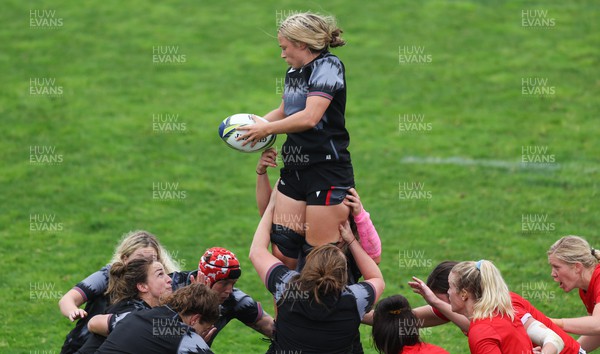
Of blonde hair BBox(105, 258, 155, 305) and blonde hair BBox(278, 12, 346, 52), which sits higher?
blonde hair BBox(278, 12, 346, 52)

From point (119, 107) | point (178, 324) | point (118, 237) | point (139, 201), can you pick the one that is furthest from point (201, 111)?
point (178, 324)

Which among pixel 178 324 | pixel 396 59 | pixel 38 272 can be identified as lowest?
pixel 38 272

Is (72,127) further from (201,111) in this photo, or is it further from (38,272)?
(38,272)

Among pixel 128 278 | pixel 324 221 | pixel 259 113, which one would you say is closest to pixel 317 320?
pixel 324 221

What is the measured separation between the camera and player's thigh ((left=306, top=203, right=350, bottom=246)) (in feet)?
22.9

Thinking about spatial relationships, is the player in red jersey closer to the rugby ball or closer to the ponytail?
the ponytail

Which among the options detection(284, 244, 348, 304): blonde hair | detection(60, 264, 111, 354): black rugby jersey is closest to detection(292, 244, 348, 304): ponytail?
detection(284, 244, 348, 304): blonde hair

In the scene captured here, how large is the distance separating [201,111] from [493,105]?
5373 mm

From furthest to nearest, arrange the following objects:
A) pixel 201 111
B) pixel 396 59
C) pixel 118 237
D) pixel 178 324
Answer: pixel 396 59
pixel 201 111
pixel 118 237
pixel 178 324

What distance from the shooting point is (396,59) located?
18719 mm

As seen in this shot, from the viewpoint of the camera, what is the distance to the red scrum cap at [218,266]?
6.99m

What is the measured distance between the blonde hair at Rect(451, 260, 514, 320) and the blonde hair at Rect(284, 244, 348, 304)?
0.92 metres

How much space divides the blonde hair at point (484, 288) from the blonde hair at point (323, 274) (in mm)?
922

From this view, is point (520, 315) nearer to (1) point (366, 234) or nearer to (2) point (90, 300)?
(1) point (366, 234)
